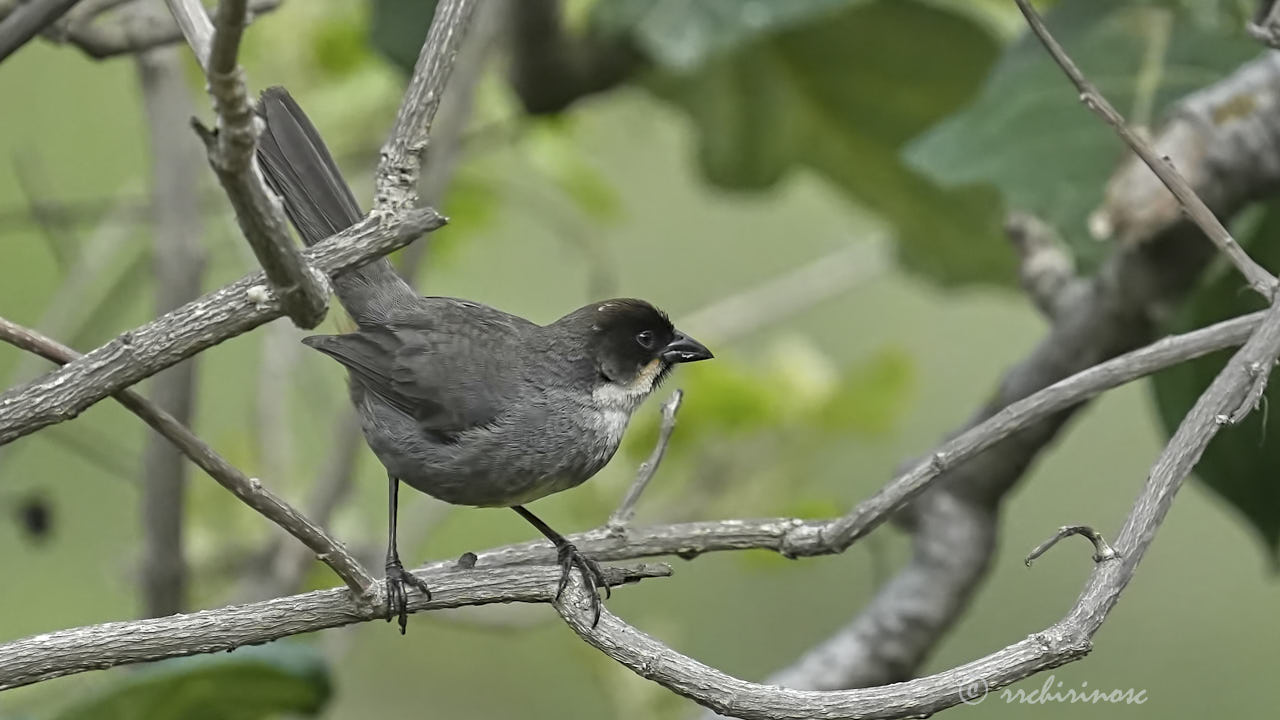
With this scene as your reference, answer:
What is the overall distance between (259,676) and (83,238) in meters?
2.85

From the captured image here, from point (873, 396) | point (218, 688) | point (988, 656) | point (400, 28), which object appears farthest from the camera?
point (873, 396)

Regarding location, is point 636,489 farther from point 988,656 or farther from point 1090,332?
point 1090,332

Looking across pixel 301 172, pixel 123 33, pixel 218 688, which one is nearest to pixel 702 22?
pixel 301 172

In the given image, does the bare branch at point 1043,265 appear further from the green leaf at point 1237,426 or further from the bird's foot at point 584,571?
the bird's foot at point 584,571

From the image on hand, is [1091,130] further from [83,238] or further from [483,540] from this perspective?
[83,238]

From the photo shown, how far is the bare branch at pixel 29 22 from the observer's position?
3.90 ft

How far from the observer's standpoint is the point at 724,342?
345 cm

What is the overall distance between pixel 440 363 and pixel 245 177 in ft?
2.92

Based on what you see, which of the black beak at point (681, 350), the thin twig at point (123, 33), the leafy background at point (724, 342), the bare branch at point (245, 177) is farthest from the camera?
the leafy background at point (724, 342)

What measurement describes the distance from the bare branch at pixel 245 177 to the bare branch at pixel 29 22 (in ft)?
0.53

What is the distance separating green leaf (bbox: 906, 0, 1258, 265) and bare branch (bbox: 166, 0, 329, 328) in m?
1.37

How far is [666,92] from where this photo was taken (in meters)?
3.29

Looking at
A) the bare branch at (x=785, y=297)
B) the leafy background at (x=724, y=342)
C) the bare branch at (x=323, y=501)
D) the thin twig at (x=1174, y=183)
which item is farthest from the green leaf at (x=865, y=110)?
the thin twig at (x=1174, y=183)

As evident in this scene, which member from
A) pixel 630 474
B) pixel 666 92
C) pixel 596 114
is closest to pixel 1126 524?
pixel 630 474
